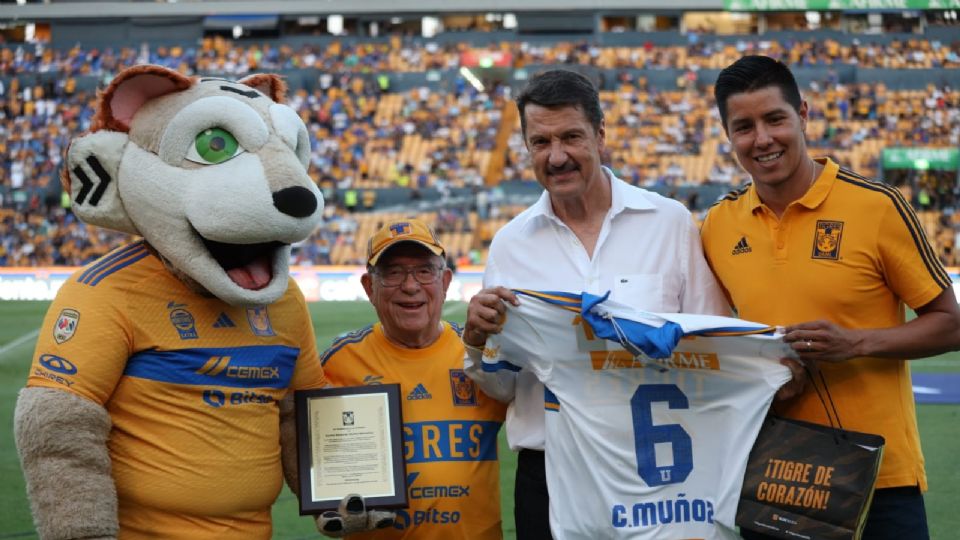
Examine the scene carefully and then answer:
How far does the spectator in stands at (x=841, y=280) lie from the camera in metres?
3.26

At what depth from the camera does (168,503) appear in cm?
338

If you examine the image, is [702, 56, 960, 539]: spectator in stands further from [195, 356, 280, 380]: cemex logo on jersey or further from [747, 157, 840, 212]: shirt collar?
[195, 356, 280, 380]: cemex logo on jersey

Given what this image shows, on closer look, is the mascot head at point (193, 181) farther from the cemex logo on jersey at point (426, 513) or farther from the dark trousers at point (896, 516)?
the dark trousers at point (896, 516)

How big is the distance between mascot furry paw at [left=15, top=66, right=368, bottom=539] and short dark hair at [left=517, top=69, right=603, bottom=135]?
2.42 ft

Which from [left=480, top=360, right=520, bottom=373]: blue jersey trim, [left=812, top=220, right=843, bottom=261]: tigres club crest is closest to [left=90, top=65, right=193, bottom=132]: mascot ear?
[left=480, top=360, right=520, bottom=373]: blue jersey trim

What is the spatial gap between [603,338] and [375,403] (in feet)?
2.70

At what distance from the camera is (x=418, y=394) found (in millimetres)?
3932

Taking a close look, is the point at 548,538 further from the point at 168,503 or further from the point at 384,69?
the point at 384,69

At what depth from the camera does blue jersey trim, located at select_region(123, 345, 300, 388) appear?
337 centimetres

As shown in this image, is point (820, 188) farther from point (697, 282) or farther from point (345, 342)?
point (345, 342)

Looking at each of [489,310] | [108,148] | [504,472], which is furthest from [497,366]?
[504,472]

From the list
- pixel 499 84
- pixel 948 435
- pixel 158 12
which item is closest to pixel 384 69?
pixel 499 84

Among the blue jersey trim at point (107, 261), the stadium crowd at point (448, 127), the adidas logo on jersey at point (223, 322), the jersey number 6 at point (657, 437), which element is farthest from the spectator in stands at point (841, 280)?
the stadium crowd at point (448, 127)

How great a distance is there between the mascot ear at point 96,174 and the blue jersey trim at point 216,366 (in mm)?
443
